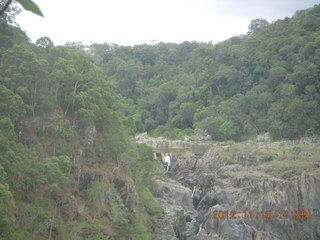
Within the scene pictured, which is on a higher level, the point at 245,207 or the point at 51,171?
the point at 51,171

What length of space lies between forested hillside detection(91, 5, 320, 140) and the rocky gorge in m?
20.1

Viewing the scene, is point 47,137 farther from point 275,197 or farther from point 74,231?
point 275,197

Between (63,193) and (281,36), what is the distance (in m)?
62.7

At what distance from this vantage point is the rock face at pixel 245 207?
24.4m

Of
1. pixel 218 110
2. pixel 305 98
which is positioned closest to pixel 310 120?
pixel 305 98

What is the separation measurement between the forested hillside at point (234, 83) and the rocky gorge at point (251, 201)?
66.1 feet

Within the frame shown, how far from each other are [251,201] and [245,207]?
760 mm

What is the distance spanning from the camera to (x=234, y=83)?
71.1 metres

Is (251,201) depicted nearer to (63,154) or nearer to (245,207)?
(245,207)

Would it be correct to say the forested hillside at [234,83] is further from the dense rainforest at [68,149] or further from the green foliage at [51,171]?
the green foliage at [51,171]
